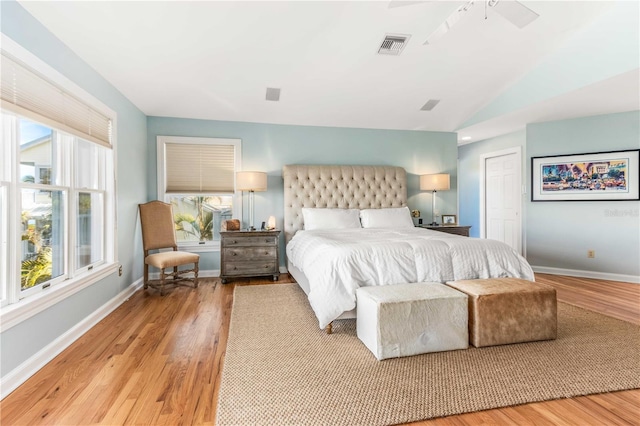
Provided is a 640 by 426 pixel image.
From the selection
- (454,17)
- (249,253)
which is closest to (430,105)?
(454,17)

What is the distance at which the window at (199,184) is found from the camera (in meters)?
4.72

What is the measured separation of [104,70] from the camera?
3.17m

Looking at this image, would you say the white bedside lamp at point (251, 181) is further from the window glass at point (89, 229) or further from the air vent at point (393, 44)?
the air vent at point (393, 44)

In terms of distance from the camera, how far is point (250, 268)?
447cm

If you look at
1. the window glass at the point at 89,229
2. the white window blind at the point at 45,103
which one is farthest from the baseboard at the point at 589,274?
the white window blind at the point at 45,103

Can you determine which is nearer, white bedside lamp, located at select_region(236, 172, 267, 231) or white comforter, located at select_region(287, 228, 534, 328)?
white comforter, located at select_region(287, 228, 534, 328)

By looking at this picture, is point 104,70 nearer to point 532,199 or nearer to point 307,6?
point 307,6

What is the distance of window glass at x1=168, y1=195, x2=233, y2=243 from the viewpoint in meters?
4.84

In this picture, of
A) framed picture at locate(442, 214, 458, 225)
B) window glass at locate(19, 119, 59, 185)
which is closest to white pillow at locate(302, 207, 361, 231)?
framed picture at locate(442, 214, 458, 225)

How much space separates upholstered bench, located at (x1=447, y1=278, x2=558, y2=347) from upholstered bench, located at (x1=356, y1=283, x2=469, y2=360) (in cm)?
10

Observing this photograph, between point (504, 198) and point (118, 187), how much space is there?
19.7 feet

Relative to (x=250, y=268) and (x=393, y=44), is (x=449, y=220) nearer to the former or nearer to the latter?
(x=393, y=44)

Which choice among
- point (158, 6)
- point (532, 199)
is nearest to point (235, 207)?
point (158, 6)

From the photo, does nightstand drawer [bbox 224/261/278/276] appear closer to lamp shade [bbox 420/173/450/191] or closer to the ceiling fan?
lamp shade [bbox 420/173/450/191]
